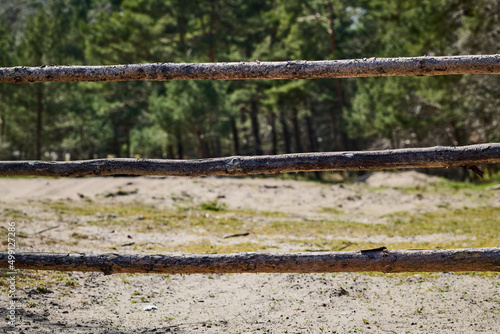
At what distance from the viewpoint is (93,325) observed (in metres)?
3.67

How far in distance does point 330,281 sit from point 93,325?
98.2 inches

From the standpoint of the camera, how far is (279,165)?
→ 3.81 meters

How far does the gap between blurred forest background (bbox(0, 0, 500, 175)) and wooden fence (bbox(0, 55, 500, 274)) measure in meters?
15.5

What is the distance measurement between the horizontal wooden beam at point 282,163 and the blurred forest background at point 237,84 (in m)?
15.5

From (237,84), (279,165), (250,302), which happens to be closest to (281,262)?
(279,165)

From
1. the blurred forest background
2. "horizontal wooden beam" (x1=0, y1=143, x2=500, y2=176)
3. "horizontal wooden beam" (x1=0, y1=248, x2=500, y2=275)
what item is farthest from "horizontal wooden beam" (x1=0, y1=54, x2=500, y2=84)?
the blurred forest background

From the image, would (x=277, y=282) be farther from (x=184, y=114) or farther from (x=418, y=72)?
(x=184, y=114)

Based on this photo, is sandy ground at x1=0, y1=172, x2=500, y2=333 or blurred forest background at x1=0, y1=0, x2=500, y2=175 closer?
sandy ground at x1=0, y1=172, x2=500, y2=333

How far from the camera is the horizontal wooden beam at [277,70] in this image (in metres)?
3.64

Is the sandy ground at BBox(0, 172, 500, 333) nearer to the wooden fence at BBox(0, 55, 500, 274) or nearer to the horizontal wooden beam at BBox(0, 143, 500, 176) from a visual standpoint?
the wooden fence at BBox(0, 55, 500, 274)

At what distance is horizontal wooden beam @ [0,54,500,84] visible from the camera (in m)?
3.64

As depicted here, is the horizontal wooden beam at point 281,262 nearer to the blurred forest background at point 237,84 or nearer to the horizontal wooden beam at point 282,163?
the horizontal wooden beam at point 282,163

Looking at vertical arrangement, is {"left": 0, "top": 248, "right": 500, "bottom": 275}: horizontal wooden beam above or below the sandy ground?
above

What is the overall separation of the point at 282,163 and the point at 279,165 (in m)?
0.03
